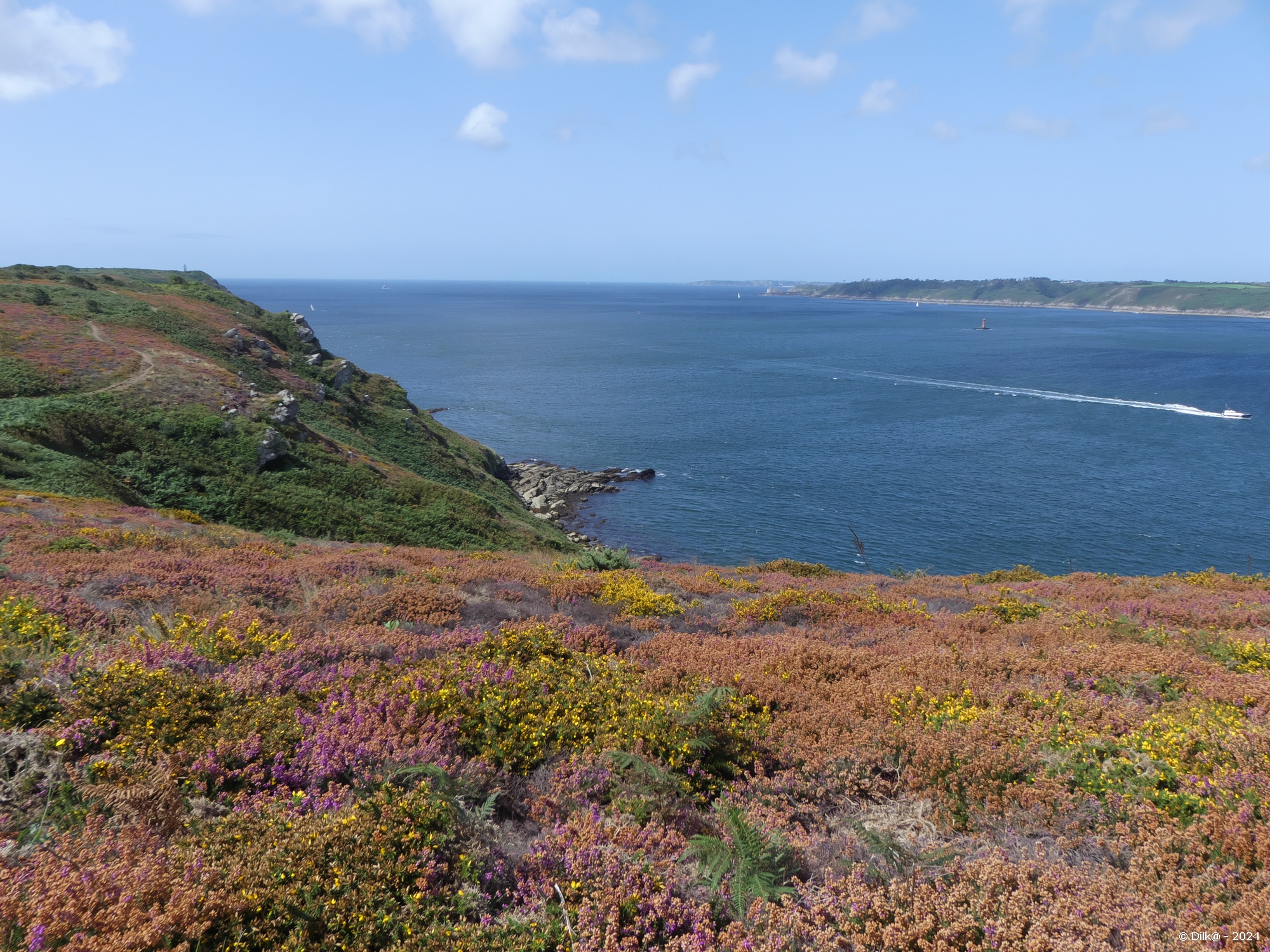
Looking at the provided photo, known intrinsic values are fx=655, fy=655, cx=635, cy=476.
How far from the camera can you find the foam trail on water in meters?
91.6

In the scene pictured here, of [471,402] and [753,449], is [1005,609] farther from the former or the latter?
[471,402]

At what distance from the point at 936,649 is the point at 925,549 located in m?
42.1

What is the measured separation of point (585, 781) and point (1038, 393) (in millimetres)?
120479

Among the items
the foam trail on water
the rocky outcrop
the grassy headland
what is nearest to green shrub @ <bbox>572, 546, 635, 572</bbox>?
the grassy headland

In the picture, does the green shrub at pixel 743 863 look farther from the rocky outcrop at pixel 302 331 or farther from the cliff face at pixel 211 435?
the rocky outcrop at pixel 302 331

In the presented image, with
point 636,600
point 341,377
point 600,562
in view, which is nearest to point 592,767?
point 636,600

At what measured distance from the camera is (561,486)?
2491 inches

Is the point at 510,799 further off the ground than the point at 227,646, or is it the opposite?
the point at 227,646

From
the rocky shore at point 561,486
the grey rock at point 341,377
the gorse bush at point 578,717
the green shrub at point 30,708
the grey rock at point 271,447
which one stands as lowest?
the rocky shore at point 561,486

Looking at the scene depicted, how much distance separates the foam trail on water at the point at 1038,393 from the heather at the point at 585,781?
103762 mm

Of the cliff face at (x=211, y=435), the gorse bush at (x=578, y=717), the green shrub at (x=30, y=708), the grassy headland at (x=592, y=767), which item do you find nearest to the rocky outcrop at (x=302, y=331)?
the cliff face at (x=211, y=435)

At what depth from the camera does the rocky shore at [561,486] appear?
185 feet

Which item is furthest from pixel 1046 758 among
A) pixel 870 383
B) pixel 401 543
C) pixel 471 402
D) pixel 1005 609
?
pixel 870 383

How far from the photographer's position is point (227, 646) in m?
8.14
